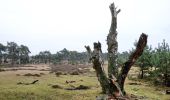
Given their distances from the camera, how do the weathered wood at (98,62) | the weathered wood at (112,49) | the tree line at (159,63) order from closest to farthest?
the weathered wood at (98,62) → the weathered wood at (112,49) → the tree line at (159,63)

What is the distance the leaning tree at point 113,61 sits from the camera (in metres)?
25.9

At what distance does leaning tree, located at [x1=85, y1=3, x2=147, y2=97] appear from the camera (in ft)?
85.0

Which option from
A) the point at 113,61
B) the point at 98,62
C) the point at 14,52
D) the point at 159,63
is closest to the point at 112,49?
the point at 113,61

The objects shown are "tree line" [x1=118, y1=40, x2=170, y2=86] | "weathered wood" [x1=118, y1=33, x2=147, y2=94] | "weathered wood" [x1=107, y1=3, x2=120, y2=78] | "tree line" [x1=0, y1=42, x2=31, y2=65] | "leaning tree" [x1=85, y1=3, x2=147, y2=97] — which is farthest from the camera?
"tree line" [x1=0, y1=42, x2=31, y2=65]

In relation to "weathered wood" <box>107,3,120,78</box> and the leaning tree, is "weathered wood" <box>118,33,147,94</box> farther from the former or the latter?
"weathered wood" <box>107,3,120,78</box>

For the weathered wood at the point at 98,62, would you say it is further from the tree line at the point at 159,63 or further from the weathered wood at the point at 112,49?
the tree line at the point at 159,63

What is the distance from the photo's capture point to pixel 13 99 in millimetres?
28984

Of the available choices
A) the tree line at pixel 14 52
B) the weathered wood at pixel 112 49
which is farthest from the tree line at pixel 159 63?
the tree line at pixel 14 52

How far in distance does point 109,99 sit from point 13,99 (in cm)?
1099

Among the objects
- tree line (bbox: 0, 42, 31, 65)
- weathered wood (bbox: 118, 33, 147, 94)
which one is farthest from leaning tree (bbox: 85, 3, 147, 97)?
tree line (bbox: 0, 42, 31, 65)

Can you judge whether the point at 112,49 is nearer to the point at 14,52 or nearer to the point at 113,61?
the point at 113,61

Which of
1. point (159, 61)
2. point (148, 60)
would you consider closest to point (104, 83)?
point (159, 61)

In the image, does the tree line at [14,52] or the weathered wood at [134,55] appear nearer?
the weathered wood at [134,55]

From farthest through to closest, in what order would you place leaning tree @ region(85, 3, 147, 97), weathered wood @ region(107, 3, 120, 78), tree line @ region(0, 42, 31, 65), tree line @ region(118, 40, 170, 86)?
tree line @ region(0, 42, 31, 65), tree line @ region(118, 40, 170, 86), weathered wood @ region(107, 3, 120, 78), leaning tree @ region(85, 3, 147, 97)
